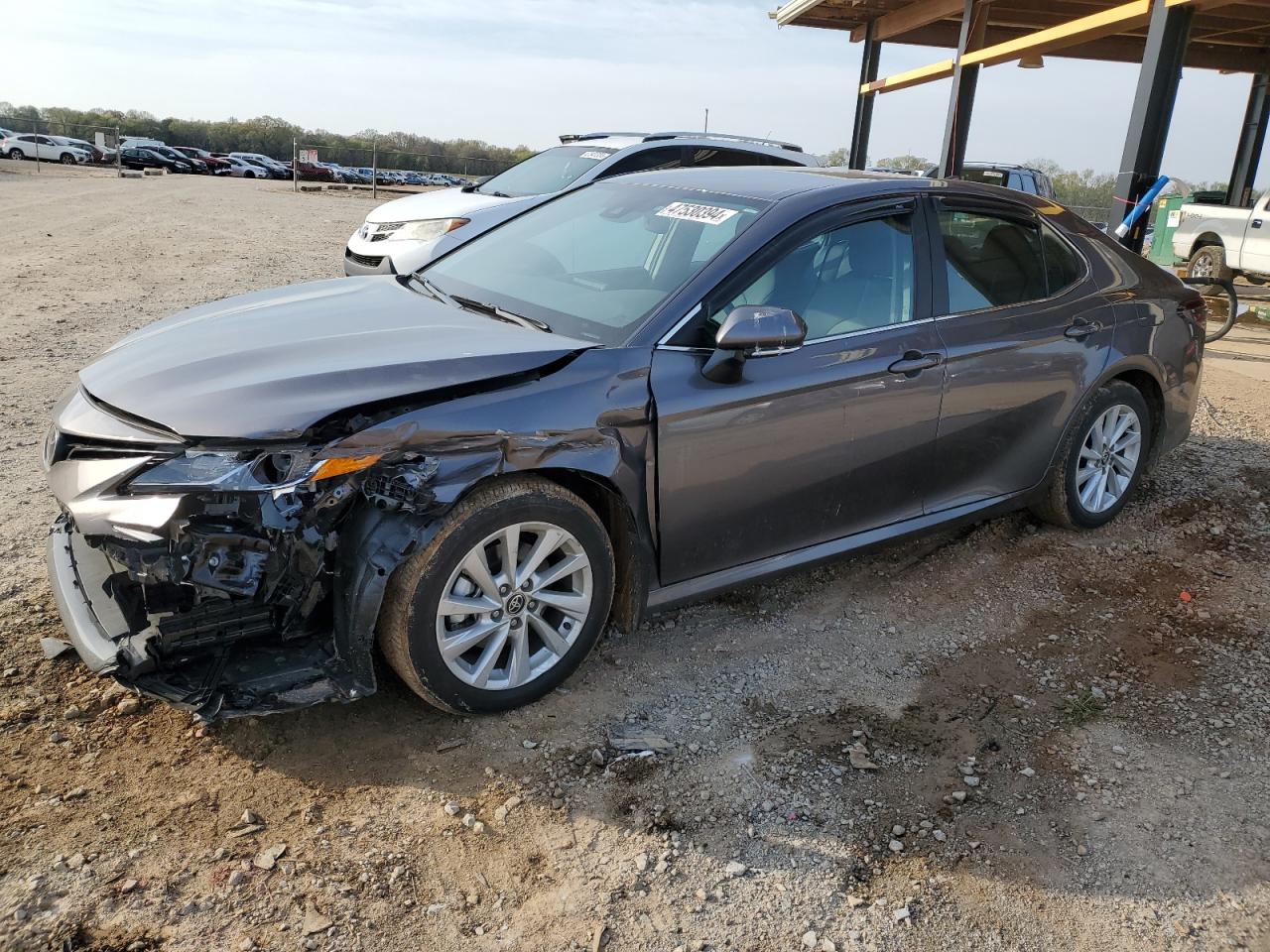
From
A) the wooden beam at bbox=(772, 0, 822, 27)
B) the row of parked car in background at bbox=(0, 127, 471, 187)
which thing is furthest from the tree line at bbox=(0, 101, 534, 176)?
the wooden beam at bbox=(772, 0, 822, 27)

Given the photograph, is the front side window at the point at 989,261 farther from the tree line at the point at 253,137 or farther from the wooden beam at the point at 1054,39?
the tree line at the point at 253,137

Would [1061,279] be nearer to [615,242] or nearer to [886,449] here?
[886,449]

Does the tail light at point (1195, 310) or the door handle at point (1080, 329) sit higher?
the tail light at point (1195, 310)

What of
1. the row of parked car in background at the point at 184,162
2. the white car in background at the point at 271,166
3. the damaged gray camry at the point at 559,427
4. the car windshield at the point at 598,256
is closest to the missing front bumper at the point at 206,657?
the damaged gray camry at the point at 559,427

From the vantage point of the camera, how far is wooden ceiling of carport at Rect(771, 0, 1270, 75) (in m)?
13.4

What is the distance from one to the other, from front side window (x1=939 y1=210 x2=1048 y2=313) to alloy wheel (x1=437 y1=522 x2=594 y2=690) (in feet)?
6.64

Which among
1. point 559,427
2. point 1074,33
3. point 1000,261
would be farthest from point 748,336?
point 1074,33

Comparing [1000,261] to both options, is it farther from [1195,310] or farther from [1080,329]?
[1195,310]

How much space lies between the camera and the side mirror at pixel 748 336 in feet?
10.5

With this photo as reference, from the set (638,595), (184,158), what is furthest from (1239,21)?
(184,158)

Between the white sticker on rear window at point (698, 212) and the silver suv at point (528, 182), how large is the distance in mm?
4320

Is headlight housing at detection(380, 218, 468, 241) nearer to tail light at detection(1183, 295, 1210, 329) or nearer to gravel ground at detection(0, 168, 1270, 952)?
gravel ground at detection(0, 168, 1270, 952)

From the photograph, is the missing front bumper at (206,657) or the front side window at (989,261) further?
the front side window at (989,261)

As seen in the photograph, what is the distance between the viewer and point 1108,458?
16.1ft
